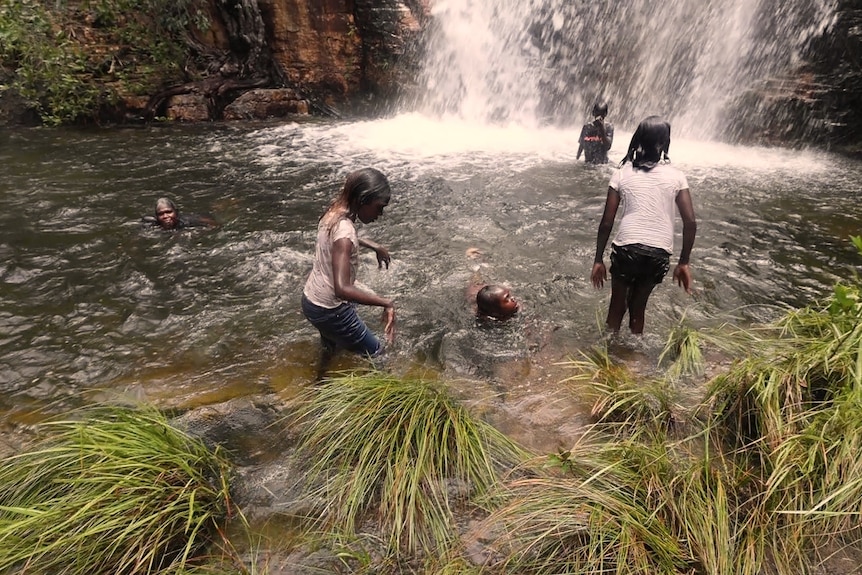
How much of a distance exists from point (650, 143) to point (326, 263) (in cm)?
241

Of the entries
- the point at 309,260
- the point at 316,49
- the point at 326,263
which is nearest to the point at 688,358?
the point at 326,263

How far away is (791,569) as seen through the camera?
2023 mm

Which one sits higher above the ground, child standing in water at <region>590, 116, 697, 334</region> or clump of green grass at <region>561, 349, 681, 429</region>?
child standing in water at <region>590, 116, 697, 334</region>

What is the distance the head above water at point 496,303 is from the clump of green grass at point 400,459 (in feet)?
5.40

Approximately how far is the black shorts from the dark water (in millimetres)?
712

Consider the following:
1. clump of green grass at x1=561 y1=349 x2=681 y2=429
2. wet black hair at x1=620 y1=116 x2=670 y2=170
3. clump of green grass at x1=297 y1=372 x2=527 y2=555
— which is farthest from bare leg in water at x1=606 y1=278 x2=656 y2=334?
clump of green grass at x1=297 y1=372 x2=527 y2=555

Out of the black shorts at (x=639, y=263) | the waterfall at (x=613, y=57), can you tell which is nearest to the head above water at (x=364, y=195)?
the black shorts at (x=639, y=263)

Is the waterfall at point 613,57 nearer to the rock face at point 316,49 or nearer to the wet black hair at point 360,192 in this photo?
the rock face at point 316,49

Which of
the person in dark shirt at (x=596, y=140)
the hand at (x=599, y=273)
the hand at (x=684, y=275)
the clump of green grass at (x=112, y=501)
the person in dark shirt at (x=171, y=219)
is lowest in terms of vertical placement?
the person in dark shirt at (x=171, y=219)

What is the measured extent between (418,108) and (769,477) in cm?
1374

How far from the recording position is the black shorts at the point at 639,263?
3613 mm

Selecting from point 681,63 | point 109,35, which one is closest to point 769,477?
point 681,63

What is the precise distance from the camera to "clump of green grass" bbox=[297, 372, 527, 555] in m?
2.31

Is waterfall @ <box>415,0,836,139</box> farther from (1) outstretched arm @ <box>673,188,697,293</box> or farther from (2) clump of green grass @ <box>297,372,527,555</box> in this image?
(2) clump of green grass @ <box>297,372,527,555</box>
